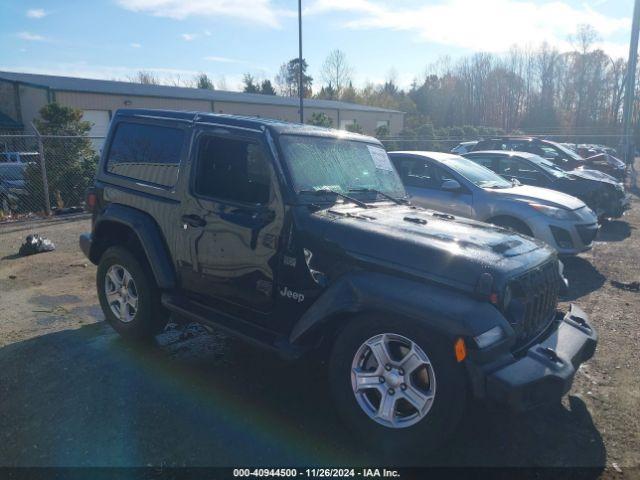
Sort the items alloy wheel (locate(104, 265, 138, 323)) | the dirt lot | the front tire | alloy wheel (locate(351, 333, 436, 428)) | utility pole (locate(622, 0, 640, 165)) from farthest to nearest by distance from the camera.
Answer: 1. utility pole (locate(622, 0, 640, 165))
2. alloy wheel (locate(104, 265, 138, 323))
3. the dirt lot
4. alloy wheel (locate(351, 333, 436, 428))
5. the front tire

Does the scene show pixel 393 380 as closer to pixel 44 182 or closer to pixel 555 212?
pixel 555 212

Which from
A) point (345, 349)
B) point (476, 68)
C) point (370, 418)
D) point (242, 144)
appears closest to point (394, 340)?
point (345, 349)

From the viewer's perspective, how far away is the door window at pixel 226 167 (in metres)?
4.00

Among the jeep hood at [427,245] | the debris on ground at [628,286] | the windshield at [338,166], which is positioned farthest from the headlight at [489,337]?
the debris on ground at [628,286]

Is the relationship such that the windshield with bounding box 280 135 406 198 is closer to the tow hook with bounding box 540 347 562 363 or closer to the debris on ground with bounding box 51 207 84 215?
the tow hook with bounding box 540 347 562 363

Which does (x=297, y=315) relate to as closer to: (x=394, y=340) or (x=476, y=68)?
(x=394, y=340)

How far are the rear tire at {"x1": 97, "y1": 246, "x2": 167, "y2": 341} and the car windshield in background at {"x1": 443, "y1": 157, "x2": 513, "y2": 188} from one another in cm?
534

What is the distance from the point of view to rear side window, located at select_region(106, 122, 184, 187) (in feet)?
14.5


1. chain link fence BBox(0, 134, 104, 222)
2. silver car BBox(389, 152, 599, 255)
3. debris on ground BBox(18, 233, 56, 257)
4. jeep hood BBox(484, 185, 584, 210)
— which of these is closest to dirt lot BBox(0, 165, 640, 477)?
silver car BBox(389, 152, 599, 255)

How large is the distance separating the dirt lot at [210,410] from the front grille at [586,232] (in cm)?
218

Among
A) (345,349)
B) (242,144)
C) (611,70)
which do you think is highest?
(611,70)

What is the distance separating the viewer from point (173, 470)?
9.84ft

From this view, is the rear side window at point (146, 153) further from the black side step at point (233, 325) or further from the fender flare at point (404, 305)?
the fender flare at point (404, 305)

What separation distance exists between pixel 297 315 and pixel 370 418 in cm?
87
